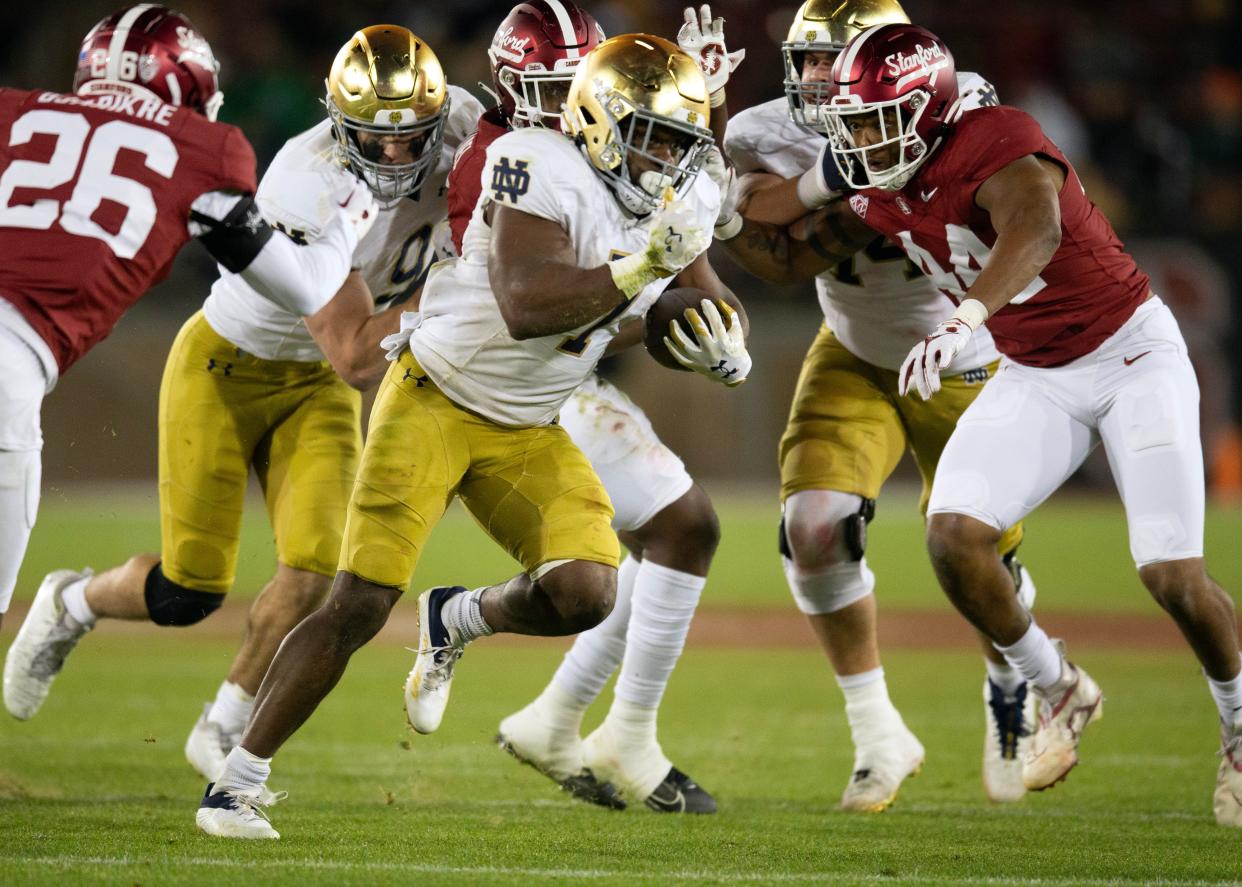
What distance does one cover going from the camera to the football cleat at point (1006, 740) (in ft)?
16.3

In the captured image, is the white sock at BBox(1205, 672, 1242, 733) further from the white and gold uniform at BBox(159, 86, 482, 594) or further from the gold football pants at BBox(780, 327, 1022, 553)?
the white and gold uniform at BBox(159, 86, 482, 594)

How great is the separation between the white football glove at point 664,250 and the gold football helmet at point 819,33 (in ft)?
4.21

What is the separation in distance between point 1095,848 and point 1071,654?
445 cm

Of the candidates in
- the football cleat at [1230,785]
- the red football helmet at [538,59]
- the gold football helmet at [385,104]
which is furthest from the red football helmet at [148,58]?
the football cleat at [1230,785]

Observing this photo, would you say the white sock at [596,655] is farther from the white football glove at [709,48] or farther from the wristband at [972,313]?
the white football glove at [709,48]

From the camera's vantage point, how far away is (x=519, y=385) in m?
4.09

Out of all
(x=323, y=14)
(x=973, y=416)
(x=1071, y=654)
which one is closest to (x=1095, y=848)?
(x=973, y=416)

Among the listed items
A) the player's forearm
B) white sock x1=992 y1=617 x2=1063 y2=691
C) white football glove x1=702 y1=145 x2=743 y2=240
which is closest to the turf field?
white sock x1=992 y1=617 x2=1063 y2=691

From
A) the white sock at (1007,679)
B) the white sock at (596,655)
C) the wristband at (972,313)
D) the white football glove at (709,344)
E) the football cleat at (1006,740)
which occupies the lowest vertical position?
the football cleat at (1006,740)

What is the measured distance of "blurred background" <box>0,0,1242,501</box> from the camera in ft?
45.0

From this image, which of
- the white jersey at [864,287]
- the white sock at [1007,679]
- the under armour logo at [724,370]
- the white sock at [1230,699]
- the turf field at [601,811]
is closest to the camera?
the turf field at [601,811]

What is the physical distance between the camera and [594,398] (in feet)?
15.6

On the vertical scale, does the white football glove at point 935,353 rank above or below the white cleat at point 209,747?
above

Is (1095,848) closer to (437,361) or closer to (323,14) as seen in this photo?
(437,361)
